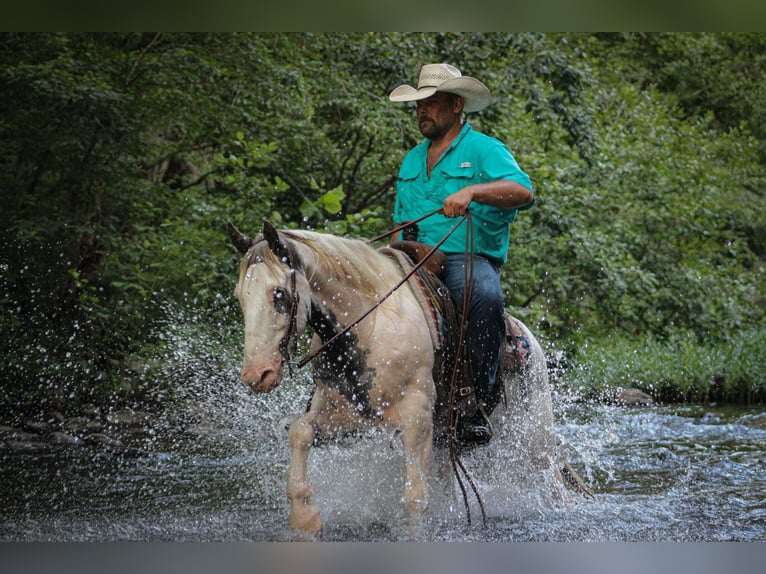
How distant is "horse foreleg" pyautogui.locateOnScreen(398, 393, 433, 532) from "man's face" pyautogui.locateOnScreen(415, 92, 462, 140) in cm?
106

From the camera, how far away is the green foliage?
7098mm

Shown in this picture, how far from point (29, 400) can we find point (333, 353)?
405 centimetres

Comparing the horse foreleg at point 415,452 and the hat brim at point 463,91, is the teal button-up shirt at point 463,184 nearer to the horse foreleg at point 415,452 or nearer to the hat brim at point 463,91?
the hat brim at point 463,91

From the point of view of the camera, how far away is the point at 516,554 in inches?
140

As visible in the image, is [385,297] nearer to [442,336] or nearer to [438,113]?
[442,336]

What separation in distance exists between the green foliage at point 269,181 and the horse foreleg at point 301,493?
332 centimetres

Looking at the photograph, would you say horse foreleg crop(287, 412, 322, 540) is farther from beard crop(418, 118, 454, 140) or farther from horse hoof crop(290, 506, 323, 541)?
beard crop(418, 118, 454, 140)

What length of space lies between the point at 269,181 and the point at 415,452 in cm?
490

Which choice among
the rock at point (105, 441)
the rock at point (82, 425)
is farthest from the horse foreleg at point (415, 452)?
the rock at point (82, 425)

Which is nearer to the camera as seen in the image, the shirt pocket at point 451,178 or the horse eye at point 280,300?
the horse eye at point 280,300

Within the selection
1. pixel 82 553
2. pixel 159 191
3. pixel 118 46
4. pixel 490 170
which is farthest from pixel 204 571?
pixel 118 46

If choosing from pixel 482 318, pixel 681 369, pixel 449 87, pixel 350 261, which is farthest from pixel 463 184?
pixel 681 369

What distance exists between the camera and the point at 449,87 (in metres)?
3.62

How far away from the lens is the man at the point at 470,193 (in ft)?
11.5
